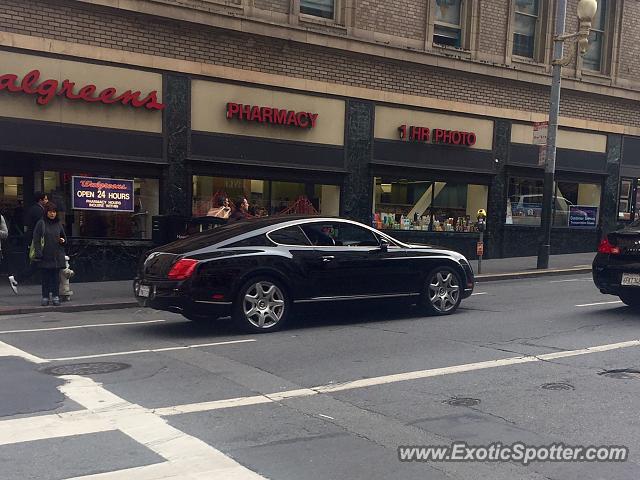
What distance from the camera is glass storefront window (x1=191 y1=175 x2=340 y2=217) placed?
50.8 feet

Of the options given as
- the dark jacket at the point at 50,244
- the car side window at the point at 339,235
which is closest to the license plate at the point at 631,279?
the car side window at the point at 339,235

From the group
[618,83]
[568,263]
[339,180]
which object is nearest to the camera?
[339,180]

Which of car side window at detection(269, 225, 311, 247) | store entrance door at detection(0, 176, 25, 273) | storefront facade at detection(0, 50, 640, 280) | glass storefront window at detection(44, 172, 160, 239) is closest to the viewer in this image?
car side window at detection(269, 225, 311, 247)

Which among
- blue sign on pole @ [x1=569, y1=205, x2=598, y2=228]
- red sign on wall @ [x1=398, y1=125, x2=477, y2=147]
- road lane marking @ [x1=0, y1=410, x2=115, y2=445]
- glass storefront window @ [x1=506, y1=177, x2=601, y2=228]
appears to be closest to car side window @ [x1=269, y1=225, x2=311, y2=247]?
road lane marking @ [x1=0, y1=410, x2=115, y2=445]

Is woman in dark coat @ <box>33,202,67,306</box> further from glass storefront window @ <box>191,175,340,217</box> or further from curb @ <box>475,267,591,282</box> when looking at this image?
curb @ <box>475,267,591,282</box>

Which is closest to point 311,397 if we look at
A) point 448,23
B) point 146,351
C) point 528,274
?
point 146,351

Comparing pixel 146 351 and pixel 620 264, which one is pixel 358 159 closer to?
pixel 620 264

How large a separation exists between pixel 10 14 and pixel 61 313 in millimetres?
6400

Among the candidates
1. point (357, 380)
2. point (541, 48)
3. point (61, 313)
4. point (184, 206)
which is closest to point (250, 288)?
point (357, 380)

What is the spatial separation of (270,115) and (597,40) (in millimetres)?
13111

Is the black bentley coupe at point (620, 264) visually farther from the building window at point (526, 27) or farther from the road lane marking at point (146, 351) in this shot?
the building window at point (526, 27)

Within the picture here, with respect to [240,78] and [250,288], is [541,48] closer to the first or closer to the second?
[240,78]

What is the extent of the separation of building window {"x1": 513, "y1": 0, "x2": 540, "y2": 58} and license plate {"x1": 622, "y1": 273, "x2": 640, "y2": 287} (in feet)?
40.5

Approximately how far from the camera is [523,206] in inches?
813
